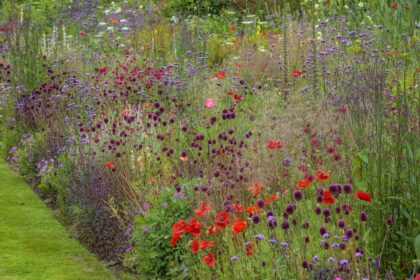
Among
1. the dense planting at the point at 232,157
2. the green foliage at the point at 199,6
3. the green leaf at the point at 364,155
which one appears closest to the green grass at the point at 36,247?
the dense planting at the point at 232,157

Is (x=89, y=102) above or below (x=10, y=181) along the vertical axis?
above

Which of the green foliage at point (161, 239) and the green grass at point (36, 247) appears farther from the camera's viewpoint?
the green grass at point (36, 247)

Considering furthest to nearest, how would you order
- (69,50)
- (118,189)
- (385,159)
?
(69,50) → (118,189) → (385,159)

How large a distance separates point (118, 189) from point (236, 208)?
5.13ft

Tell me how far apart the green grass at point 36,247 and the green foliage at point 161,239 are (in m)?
0.54

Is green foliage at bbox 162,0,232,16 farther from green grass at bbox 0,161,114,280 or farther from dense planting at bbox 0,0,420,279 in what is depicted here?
green grass at bbox 0,161,114,280

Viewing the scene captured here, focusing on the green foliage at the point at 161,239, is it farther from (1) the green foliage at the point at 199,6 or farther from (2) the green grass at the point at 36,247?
(1) the green foliage at the point at 199,6

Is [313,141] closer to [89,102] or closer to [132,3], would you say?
[89,102]

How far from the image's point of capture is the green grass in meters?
4.62

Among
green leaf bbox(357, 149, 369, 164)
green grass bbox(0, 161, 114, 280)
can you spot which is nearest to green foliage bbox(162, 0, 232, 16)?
green grass bbox(0, 161, 114, 280)

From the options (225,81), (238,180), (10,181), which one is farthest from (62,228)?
(225,81)

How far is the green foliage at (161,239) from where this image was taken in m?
4.05

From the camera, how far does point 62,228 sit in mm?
5508

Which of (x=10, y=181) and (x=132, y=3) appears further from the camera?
(x=132, y=3)
